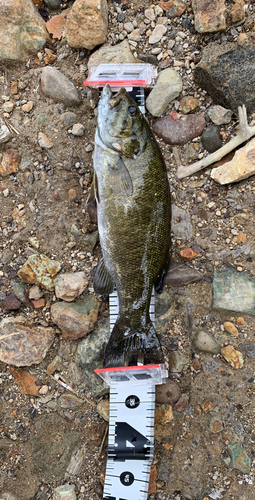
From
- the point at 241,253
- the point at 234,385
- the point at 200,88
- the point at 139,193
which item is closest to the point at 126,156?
the point at 139,193

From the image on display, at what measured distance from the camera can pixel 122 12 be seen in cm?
356

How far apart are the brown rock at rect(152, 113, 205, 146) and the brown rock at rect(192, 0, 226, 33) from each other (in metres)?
0.87

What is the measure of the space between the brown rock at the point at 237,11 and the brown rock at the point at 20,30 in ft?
6.42

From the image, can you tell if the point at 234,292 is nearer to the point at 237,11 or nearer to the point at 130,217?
the point at 130,217

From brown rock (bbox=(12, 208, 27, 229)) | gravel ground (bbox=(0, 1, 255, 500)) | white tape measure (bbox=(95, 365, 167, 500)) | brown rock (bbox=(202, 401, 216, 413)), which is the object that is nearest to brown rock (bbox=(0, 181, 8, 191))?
gravel ground (bbox=(0, 1, 255, 500))

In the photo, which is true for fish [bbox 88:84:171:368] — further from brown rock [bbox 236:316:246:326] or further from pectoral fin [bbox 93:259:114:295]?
brown rock [bbox 236:316:246:326]

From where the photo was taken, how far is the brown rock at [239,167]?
10.7 ft

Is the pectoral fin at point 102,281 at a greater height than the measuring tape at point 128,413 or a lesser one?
greater

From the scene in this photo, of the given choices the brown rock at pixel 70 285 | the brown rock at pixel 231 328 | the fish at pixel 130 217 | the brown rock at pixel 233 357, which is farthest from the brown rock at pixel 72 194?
the brown rock at pixel 233 357

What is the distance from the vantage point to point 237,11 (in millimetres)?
3314

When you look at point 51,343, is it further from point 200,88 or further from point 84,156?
point 200,88

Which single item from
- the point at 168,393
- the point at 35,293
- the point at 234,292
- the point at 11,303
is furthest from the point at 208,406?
the point at 11,303

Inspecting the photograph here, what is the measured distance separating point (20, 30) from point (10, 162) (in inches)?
55.8

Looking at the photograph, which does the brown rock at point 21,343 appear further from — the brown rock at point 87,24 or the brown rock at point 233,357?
the brown rock at point 87,24
